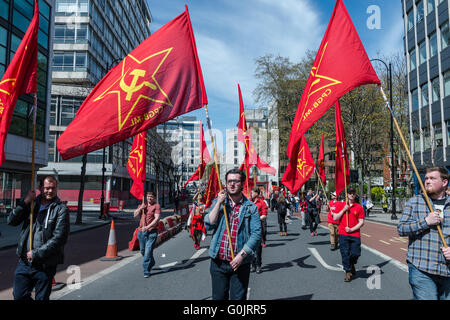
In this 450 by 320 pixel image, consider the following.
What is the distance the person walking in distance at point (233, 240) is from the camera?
12.7 feet

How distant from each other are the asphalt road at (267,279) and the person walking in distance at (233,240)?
6.91 feet

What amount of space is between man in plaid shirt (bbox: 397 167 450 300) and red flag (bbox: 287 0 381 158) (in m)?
2.28

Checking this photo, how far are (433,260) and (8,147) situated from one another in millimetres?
23323

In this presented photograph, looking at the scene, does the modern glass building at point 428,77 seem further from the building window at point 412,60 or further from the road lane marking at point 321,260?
the road lane marking at point 321,260

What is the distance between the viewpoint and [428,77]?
30.6m

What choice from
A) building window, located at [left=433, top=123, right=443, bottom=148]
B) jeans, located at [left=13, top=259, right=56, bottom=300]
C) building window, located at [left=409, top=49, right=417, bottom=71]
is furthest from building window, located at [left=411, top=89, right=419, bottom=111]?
jeans, located at [left=13, top=259, right=56, bottom=300]

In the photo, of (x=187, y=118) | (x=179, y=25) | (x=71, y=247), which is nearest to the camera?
(x=179, y=25)

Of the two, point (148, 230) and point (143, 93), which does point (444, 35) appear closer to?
point (148, 230)

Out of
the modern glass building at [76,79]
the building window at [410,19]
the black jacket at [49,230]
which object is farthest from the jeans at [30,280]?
the building window at [410,19]

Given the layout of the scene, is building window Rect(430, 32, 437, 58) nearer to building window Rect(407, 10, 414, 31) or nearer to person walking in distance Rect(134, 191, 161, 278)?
building window Rect(407, 10, 414, 31)

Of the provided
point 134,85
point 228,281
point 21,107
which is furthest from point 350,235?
point 21,107
